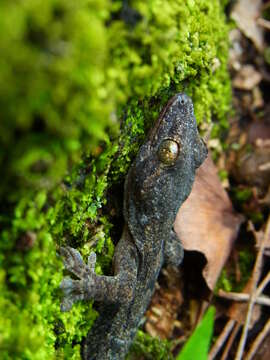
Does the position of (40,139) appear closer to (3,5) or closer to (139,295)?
(3,5)

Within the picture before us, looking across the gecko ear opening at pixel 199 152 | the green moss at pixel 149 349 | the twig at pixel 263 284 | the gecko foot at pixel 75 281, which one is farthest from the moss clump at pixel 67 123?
the twig at pixel 263 284

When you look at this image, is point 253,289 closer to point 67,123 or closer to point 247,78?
point 247,78

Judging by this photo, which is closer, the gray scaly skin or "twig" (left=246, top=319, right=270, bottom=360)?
the gray scaly skin

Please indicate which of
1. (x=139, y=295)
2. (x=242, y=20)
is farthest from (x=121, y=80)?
(x=242, y=20)

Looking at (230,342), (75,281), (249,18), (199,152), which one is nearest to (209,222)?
(199,152)

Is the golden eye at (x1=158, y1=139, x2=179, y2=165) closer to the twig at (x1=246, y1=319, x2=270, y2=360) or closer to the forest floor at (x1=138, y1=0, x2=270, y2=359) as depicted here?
the forest floor at (x1=138, y1=0, x2=270, y2=359)

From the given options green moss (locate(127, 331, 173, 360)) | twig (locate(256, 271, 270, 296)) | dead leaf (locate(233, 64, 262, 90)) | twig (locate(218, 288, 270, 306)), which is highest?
dead leaf (locate(233, 64, 262, 90))

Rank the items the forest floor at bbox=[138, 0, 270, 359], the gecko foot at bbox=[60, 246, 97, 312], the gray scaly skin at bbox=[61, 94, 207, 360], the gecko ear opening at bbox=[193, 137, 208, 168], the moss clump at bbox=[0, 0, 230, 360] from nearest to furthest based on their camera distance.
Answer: the moss clump at bbox=[0, 0, 230, 360] → the gecko foot at bbox=[60, 246, 97, 312] → the gray scaly skin at bbox=[61, 94, 207, 360] → the gecko ear opening at bbox=[193, 137, 208, 168] → the forest floor at bbox=[138, 0, 270, 359]

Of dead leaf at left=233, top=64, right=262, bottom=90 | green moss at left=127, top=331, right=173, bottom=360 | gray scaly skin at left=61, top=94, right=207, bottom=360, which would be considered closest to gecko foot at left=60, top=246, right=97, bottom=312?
gray scaly skin at left=61, top=94, right=207, bottom=360
